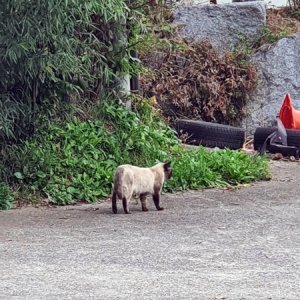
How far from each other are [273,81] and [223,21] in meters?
1.26

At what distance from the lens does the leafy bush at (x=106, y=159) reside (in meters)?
10.5

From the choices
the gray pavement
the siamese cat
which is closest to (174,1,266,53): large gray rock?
the gray pavement

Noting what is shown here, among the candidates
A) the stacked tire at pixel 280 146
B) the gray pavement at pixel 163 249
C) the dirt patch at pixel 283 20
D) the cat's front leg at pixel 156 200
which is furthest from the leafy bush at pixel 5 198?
the dirt patch at pixel 283 20

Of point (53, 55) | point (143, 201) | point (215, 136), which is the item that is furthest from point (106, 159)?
point (215, 136)

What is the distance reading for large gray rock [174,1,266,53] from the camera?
15070 millimetres

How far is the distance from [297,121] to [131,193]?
4.34 meters

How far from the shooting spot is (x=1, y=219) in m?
9.35

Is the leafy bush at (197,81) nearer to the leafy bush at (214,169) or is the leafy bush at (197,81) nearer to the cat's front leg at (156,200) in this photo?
the leafy bush at (214,169)

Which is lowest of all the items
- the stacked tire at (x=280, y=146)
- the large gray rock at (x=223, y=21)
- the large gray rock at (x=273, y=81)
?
the stacked tire at (x=280, y=146)

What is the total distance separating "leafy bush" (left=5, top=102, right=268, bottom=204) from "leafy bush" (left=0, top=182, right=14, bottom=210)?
0.37 metres

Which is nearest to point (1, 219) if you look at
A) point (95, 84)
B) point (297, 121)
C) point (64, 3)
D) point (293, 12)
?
point (64, 3)

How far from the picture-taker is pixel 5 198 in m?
9.95

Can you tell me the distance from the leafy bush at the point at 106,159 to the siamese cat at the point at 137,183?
2.78ft

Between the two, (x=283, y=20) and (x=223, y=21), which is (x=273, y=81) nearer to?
(x=223, y=21)
